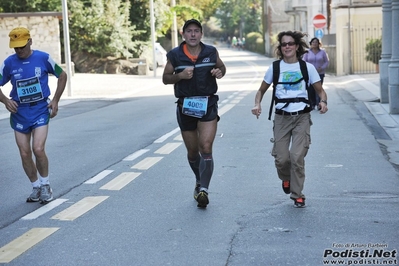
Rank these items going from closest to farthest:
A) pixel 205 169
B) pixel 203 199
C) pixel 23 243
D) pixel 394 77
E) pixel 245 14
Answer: pixel 23 243, pixel 203 199, pixel 205 169, pixel 394 77, pixel 245 14

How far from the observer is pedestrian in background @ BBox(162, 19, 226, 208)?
8.04 metres

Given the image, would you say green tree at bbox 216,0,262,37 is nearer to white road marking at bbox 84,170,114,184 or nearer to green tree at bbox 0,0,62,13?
green tree at bbox 0,0,62,13

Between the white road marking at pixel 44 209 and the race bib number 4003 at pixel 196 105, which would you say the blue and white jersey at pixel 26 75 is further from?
the race bib number 4003 at pixel 196 105

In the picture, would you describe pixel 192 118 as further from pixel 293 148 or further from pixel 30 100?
pixel 30 100

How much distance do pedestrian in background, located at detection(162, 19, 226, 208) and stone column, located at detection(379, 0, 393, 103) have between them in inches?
552

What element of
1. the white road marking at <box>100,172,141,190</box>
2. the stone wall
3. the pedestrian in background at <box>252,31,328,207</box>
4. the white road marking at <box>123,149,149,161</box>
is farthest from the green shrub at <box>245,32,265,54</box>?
the pedestrian in background at <box>252,31,328,207</box>

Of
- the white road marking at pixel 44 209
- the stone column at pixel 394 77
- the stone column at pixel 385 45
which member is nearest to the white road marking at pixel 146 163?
the white road marking at pixel 44 209

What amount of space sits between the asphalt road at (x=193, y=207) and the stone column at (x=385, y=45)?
688 cm

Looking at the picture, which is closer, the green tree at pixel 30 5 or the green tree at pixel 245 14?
the green tree at pixel 30 5

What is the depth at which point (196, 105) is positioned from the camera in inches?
319

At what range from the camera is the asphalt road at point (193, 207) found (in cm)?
624

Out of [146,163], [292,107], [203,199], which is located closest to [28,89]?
[203,199]

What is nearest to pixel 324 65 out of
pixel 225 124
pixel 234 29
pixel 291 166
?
pixel 225 124

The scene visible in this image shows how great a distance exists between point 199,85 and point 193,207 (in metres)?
1.17
